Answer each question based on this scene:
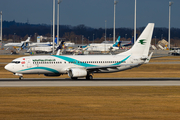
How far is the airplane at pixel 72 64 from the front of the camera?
43.8m

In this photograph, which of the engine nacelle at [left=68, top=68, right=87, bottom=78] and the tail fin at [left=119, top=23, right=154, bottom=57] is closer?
the engine nacelle at [left=68, top=68, right=87, bottom=78]

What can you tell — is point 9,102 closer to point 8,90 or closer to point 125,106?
point 8,90

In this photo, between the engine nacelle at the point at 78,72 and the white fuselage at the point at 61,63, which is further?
the white fuselage at the point at 61,63

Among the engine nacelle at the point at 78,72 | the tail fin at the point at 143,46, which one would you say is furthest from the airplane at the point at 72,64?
the tail fin at the point at 143,46

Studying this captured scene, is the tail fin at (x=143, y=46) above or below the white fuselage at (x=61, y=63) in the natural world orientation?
above

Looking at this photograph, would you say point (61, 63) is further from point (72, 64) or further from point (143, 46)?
point (143, 46)

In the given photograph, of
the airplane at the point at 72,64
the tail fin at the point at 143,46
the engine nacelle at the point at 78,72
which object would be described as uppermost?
the tail fin at the point at 143,46

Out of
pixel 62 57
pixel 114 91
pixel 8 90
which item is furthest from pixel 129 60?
pixel 8 90

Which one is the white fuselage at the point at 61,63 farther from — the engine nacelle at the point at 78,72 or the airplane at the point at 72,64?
the engine nacelle at the point at 78,72

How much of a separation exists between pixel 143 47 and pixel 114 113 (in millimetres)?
29074

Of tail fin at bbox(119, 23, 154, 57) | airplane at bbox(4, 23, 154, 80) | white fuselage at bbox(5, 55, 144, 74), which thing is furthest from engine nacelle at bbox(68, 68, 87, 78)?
tail fin at bbox(119, 23, 154, 57)

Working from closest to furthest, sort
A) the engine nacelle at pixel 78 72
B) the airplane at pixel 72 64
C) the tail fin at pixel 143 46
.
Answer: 1. the engine nacelle at pixel 78 72
2. the airplane at pixel 72 64
3. the tail fin at pixel 143 46

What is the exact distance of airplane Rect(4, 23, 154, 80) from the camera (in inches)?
1726

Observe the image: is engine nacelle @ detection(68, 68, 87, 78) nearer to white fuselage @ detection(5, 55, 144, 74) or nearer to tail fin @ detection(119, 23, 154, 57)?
white fuselage @ detection(5, 55, 144, 74)
